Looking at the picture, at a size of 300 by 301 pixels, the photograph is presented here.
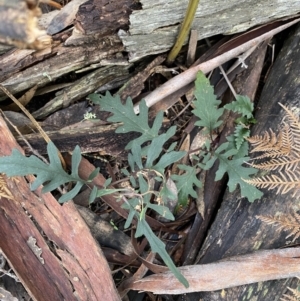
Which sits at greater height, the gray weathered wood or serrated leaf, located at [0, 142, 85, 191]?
the gray weathered wood

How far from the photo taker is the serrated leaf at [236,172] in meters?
1.94

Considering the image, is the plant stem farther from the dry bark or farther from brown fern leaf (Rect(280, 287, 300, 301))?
brown fern leaf (Rect(280, 287, 300, 301))

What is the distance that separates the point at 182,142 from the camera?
86.7 inches

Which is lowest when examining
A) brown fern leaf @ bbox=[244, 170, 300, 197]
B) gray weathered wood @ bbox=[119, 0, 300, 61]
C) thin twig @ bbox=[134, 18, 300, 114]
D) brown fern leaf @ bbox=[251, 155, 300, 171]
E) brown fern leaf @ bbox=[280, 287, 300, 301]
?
brown fern leaf @ bbox=[280, 287, 300, 301]

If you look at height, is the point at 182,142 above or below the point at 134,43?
below

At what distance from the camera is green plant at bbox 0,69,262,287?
1766mm

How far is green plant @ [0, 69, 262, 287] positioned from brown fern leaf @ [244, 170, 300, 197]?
0.18ft

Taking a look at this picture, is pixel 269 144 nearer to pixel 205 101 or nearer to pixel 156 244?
pixel 205 101

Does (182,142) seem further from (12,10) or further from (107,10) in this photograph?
(12,10)

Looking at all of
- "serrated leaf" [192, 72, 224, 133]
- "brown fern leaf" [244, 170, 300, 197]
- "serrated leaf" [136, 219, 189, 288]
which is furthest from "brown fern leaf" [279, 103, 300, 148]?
"serrated leaf" [136, 219, 189, 288]

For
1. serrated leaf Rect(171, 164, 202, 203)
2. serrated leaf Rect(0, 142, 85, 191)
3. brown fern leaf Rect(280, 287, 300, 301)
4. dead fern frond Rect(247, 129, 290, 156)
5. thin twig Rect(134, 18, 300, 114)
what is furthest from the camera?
thin twig Rect(134, 18, 300, 114)

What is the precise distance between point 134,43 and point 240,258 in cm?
114

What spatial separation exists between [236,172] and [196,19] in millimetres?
772

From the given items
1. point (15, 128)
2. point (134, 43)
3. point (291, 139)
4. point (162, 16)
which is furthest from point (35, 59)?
point (291, 139)
